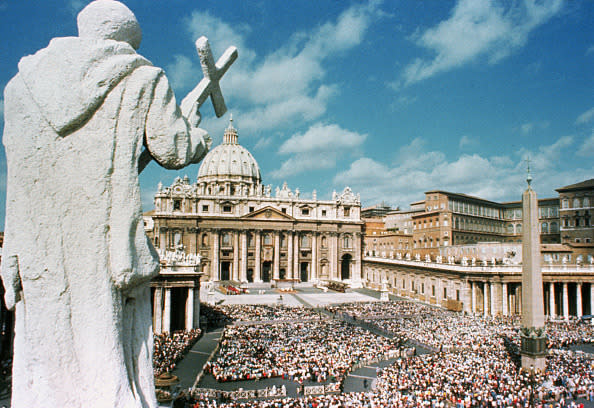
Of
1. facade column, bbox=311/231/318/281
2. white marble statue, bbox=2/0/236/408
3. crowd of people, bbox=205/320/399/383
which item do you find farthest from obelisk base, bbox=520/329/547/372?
facade column, bbox=311/231/318/281

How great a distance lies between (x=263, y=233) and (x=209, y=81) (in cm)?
6493

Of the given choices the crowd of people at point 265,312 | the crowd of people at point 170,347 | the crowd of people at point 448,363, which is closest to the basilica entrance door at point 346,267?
the crowd of people at point 265,312

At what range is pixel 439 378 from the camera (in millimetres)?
18250

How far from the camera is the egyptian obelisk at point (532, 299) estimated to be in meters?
20.9

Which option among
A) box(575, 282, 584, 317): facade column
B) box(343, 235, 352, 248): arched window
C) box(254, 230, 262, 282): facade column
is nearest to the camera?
box(575, 282, 584, 317): facade column

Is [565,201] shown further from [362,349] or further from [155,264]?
[155,264]

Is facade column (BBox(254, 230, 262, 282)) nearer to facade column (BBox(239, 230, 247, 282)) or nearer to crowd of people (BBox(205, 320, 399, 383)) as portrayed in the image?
facade column (BBox(239, 230, 247, 282))

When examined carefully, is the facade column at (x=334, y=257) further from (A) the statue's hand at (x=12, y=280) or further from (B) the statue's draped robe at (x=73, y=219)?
(A) the statue's hand at (x=12, y=280)

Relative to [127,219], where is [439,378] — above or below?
below

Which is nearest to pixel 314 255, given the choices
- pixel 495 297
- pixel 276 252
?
pixel 276 252

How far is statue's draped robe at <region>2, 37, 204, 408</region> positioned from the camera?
13.6 ft

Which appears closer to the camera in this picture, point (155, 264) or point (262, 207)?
point (155, 264)

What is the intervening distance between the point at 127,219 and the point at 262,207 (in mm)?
65332

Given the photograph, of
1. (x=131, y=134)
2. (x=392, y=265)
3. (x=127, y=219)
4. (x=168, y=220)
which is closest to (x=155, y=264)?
(x=127, y=219)
